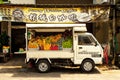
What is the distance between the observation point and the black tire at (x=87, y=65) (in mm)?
17125

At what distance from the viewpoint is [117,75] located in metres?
16.5

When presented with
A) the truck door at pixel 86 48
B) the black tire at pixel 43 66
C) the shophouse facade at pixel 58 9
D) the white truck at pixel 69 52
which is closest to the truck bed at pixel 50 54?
the white truck at pixel 69 52

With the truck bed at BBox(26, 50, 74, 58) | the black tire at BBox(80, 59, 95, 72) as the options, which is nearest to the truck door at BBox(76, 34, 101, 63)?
the black tire at BBox(80, 59, 95, 72)

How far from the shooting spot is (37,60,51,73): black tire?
667 inches

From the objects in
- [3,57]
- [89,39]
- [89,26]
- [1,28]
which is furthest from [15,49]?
[89,39]

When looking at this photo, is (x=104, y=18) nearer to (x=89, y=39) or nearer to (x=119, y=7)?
(x=119, y=7)

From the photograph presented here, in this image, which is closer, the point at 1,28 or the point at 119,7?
the point at 119,7

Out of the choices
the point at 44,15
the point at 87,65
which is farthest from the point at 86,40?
the point at 44,15

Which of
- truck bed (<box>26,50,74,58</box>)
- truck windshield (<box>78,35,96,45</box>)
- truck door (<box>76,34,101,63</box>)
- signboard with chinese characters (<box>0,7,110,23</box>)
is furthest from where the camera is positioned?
signboard with chinese characters (<box>0,7,110,23</box>)

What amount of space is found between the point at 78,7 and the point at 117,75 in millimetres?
4672

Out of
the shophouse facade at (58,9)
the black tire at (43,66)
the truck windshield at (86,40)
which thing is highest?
the shophouse facade at (58,9)

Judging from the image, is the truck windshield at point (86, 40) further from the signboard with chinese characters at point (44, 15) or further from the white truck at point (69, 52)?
the signboard with chinese characters at point (44, 15)

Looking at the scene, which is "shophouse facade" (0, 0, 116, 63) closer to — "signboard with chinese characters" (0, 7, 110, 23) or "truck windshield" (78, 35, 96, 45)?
"signboard with chinese characters" (0, 7, 110, 23)

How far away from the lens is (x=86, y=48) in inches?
674
